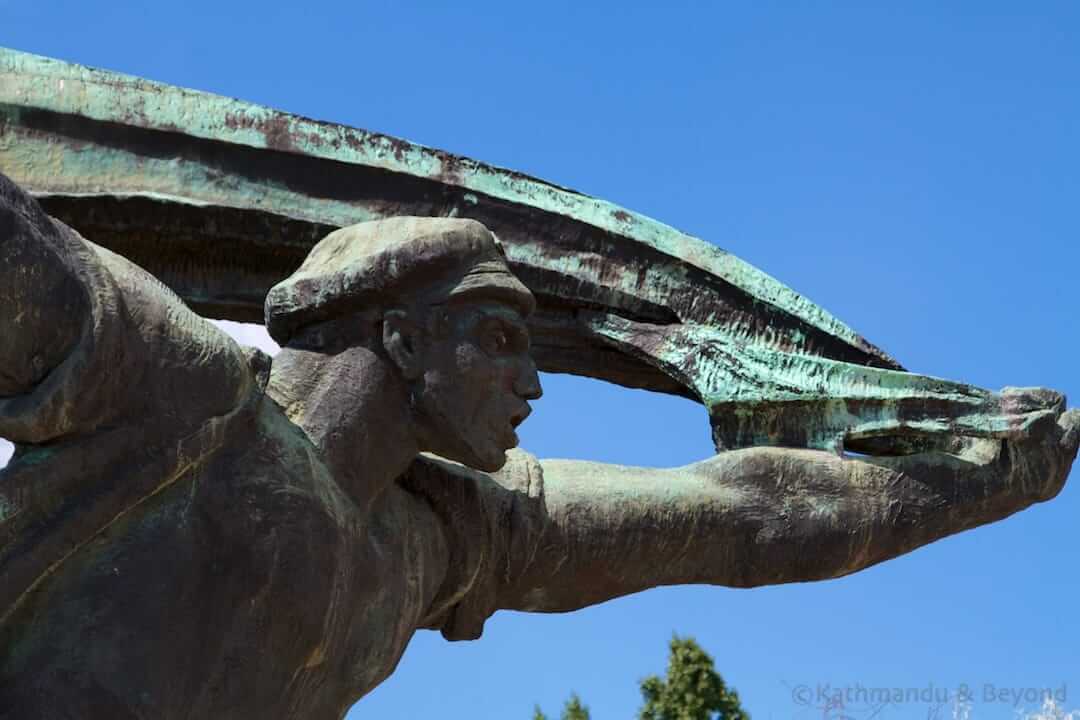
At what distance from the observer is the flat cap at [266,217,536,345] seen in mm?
5238

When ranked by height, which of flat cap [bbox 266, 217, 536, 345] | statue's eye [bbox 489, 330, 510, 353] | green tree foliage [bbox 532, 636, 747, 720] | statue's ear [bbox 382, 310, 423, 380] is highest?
green tree foliage [bbox 532, 636, 747, 720]

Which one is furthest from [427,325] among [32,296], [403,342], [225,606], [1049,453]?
[1049,453]

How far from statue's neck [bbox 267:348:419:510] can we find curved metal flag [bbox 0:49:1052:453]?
568mm

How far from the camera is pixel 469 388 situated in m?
5.28

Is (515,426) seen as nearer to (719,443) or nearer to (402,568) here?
(402,568)

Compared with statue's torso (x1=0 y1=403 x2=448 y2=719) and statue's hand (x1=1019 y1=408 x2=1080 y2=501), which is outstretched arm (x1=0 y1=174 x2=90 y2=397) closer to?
statue's torso (x1=0 y1=403 x2=448 y2=719)

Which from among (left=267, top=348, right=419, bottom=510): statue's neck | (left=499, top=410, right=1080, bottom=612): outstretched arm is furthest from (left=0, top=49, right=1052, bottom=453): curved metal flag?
(left=267, top=348, right=419, bottom=510): statue's neck

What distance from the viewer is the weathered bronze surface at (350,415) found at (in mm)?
4668

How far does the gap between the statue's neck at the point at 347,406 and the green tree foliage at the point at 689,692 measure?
15.3 metres

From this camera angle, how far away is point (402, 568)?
541cm

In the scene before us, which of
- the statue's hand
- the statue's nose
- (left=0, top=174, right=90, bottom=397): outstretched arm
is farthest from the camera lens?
the statue's hand

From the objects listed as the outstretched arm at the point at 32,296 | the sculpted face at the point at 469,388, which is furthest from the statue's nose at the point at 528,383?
the outstretched arm at the point at 32,296

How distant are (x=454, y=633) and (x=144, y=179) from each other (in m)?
1.49

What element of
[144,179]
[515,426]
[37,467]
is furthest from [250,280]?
[37,467]
